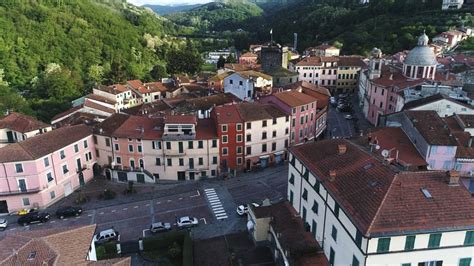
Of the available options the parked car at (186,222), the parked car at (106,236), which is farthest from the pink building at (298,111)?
the parked car at (106,236)

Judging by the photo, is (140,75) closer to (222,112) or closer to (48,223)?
(222,112)

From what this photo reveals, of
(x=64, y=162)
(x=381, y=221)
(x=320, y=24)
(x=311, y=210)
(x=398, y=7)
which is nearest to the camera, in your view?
(x=381, y=221)

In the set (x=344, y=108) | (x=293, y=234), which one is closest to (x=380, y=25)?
(x=344, y=108)

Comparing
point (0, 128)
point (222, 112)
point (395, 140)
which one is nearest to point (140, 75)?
point (0, 128)

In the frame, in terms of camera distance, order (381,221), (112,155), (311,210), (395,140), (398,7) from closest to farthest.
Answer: (381,221) → (311,210) → (395,140) → (112,155) → (398,7)

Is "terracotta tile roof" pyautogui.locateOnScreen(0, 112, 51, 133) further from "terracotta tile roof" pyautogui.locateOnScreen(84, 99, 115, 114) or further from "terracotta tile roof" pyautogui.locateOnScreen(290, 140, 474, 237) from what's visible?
"terracotta tile roof" pyautogui.locateOnScreen(290, 140, 474, 237)

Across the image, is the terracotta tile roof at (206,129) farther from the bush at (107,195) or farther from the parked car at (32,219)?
the parked car at (32,219)

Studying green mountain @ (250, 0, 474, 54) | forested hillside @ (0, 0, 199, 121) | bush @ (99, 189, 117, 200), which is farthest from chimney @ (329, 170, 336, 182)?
green mountain @ (250, 0, 474, 54)
